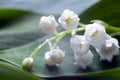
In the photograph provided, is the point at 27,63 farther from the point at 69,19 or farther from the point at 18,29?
the point at 18,29

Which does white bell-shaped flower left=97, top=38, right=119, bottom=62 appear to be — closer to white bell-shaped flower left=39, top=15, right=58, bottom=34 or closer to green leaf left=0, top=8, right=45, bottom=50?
white bell-shaped flower left=39, top=15, right=58, bottom=34

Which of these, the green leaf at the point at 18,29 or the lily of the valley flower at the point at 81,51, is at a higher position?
the green leaf at the point at 18,29

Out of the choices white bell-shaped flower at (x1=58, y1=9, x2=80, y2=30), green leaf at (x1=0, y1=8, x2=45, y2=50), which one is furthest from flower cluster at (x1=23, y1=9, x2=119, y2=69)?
green leaf at (x1=0, y1=8, x2=45, y2=50)

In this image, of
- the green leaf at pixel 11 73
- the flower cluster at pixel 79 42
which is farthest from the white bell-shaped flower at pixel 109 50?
the green leaf at pixel 11 73

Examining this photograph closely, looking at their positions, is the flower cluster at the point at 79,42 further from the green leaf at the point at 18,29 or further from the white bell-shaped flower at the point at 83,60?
the green leaf at the point at 18,29

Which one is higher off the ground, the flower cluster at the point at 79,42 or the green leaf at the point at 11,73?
the flower cluster at the point at 79,42

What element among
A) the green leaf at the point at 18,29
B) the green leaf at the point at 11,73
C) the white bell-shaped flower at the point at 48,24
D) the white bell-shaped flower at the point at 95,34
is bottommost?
the green leaf at the point at 11,73

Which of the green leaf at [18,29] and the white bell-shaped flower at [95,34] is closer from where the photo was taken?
the white bell-shaped flower at [95,34]

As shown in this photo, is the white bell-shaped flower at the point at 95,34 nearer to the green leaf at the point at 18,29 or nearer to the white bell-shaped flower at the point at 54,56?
the white bell-shaped flower at the point at 54,56

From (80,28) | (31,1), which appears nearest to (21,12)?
(31,1)

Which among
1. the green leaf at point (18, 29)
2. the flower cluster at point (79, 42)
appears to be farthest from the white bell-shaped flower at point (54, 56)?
the green leaf at point (18, 29)
